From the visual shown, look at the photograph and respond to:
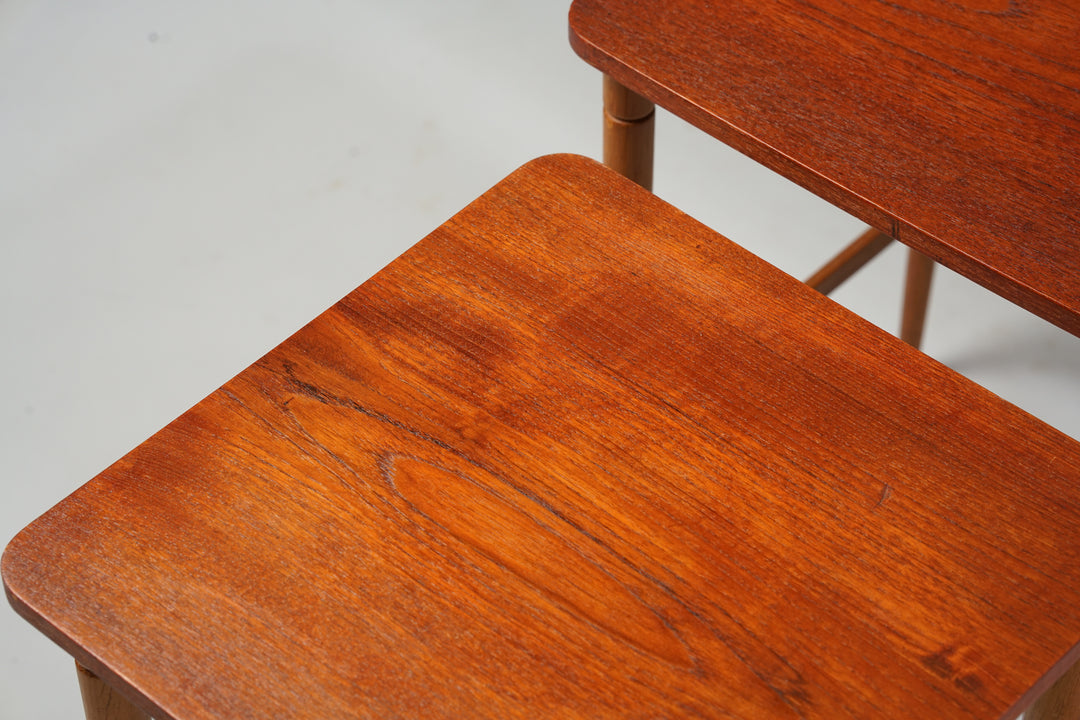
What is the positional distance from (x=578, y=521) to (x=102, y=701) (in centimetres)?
29

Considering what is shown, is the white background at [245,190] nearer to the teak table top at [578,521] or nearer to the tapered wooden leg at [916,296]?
the tapered wooden leg at [916,296]

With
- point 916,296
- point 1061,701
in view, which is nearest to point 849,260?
point 916,296

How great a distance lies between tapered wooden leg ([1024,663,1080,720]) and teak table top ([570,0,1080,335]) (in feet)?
0.70

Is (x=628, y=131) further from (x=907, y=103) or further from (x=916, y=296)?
(x=916, y=296)

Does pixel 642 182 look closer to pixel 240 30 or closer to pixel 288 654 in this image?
pixel 288 654

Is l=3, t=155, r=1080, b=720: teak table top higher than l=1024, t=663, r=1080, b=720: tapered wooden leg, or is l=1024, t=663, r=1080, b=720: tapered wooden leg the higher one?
l=3, t=155, r=1080, b=720: teak table top

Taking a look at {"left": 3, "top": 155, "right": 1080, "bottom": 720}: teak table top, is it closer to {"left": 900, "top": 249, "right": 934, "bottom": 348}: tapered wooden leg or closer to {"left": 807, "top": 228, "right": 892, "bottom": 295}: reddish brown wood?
{"left": 807, "top": 228, "right": 892, "bottom": 295}: reddish brown wood

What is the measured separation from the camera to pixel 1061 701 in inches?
33.1

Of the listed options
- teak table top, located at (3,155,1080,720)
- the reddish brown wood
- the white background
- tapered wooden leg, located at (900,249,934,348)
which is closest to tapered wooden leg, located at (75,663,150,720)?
teak table top, located at (3,155,1080,720)

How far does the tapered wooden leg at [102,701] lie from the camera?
76 cm

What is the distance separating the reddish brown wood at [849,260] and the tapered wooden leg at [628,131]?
32 centimetres

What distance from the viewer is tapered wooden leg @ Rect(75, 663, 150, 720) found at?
76 cm

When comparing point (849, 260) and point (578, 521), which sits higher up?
point (578, 521)

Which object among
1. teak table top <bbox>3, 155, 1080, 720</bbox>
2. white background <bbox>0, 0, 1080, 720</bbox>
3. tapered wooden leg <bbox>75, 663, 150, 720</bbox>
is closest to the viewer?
teak table top <bbox>3, 155, 1080, 720</bbox>
